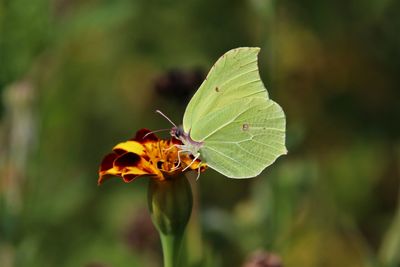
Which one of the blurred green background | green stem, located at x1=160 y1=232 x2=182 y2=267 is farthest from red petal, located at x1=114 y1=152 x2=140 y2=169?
the blurred green background

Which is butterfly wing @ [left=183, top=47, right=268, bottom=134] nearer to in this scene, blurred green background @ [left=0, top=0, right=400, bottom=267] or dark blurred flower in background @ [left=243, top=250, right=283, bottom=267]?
dark blurred flower in background @ [left=243, top=250, right=283, bottom=267]

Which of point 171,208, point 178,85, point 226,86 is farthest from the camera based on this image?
point 178,85

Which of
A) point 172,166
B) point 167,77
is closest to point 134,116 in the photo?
point 167,77

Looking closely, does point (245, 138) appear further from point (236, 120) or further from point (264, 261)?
point (264, 261)

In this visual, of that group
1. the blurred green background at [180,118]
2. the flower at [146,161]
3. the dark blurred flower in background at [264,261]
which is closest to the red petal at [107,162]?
the flower at [146,161]

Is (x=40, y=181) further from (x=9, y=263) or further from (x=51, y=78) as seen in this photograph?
(x=9, y=263)

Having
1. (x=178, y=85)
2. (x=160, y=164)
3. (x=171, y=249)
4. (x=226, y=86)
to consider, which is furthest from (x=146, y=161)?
(x=178, y=85)

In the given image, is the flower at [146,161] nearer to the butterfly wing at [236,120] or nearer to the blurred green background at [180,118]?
the butterfly wing at [236,120]
